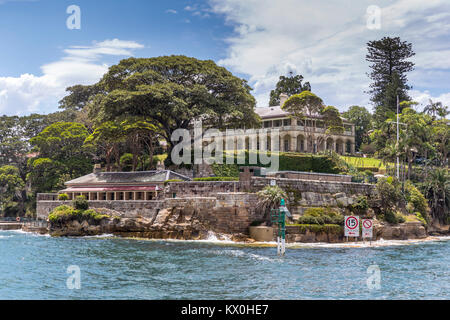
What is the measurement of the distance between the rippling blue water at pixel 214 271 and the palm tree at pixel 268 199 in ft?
19.1

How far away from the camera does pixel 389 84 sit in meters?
88.7

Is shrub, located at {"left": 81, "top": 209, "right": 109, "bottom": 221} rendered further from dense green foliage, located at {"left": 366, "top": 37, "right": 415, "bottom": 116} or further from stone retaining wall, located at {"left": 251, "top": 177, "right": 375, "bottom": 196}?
dense green foliage, located at {"left": 366, "top": 37, "right": 415, "bottom": 116}

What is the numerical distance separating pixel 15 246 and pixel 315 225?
24230 millimetres

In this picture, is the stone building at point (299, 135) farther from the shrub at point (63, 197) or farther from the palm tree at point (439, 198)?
the shrub at point (63, 197)

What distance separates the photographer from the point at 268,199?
135 ft

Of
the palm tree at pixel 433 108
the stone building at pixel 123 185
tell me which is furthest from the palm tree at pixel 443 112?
the stone building at pixel 123 185

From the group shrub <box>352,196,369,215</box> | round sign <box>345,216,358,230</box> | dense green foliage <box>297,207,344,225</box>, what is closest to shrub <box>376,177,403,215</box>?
shrub <box>352,196,369,215</box>

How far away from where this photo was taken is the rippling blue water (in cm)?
2173

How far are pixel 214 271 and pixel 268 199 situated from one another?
15.3m

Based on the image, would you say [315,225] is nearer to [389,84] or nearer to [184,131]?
[184,131]

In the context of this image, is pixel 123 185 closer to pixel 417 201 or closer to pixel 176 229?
pixel 176 229

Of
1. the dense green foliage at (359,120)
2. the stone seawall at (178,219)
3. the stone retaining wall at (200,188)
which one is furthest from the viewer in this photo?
the dense green foliage at (359,120)

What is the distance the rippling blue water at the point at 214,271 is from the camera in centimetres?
2173
